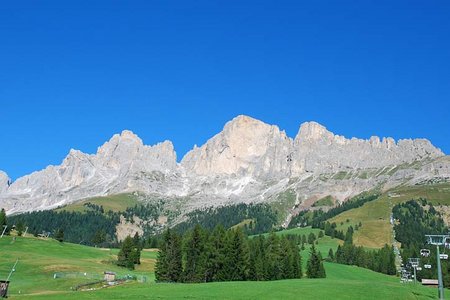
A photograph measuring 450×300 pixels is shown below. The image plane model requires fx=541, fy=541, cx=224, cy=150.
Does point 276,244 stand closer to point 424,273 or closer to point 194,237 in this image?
point 194,237

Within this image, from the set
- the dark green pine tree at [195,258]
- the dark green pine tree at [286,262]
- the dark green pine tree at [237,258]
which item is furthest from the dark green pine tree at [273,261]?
the dark green pine tree at [195,258]

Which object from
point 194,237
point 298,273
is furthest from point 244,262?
point 298,273

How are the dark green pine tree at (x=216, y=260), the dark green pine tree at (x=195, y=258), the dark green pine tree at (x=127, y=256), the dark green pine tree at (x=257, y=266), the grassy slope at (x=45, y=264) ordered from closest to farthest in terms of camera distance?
the grassy slope at (x=45, y=264), the dark green pine tree at (x=216, y=260), the dark green pine tree at (x=195, y=258), the dark green pine tree at (x=257, y=266), the dark green pine tree at (x=127, y=256)

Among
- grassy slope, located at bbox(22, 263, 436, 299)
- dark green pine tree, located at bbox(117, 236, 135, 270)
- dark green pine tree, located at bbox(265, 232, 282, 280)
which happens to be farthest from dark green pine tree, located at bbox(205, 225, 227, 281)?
dark green pine tree, located at bbox(117, 236, 135, 270)

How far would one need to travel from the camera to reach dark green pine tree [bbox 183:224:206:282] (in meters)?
117

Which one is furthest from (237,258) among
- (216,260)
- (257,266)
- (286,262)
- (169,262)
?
(286,262)

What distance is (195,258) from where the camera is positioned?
120 m

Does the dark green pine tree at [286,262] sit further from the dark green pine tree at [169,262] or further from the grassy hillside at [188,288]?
the grassy hillside at [188,288]

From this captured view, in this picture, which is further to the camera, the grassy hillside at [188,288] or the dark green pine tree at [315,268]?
the dark green pine tree at [315,268]

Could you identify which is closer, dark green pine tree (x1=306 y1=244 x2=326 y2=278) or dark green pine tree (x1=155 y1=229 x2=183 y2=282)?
dark green pine tree (x1=155 y1=229 x2=183 y2=282)

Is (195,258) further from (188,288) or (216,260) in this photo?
→ (188,288)

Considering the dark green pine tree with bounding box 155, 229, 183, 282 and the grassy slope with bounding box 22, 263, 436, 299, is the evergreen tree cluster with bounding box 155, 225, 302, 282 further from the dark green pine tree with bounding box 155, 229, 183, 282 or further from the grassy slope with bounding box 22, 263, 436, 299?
the grassy slope with bounding box 22, 263, 436, 299

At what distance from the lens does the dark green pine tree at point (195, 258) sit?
11706 centimetres

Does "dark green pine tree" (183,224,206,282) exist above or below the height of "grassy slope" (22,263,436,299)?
above
